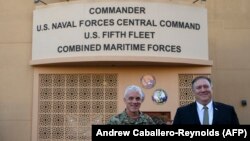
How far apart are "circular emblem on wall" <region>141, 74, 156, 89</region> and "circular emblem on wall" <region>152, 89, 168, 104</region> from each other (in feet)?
0.71

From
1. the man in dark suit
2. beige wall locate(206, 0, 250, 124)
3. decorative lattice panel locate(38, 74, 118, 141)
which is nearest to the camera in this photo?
the man in dark suit

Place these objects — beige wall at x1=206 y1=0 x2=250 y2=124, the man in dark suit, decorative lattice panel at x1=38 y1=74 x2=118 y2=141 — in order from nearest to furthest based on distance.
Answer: the man in dark suit, decorative lattice panel at x1=38 y1=74 x2=118 y2=141, beige wall at x1=206 y1=0 x2=250 y2=124

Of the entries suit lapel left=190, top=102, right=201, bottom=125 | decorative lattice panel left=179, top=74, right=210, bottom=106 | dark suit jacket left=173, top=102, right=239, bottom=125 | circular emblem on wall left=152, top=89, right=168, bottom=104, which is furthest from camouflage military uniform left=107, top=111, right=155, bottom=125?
decorative lattice panel left=179, top=74, right=210, bottom=106

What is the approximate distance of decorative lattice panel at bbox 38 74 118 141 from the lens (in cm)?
1323

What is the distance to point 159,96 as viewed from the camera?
13.3 metres

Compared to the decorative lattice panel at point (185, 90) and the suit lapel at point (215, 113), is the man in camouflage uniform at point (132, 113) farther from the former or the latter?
the decorative lattice panel at point (185, 90)

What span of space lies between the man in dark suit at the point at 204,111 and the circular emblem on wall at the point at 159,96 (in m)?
8.15

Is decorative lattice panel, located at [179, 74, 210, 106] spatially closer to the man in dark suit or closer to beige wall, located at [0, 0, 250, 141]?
beige wall, located at [0, 0, 250, 141]

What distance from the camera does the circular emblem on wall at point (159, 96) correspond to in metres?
13.2

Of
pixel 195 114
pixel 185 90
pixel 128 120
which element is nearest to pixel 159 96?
pixel 185 90

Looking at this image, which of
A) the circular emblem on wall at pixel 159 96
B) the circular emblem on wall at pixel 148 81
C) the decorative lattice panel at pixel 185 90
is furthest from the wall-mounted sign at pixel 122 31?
the circular emblem on wall at pixel 159 96

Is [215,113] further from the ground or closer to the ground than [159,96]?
closer to the ground

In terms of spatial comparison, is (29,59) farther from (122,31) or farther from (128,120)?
(128,120)

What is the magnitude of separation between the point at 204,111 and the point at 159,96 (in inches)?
326
